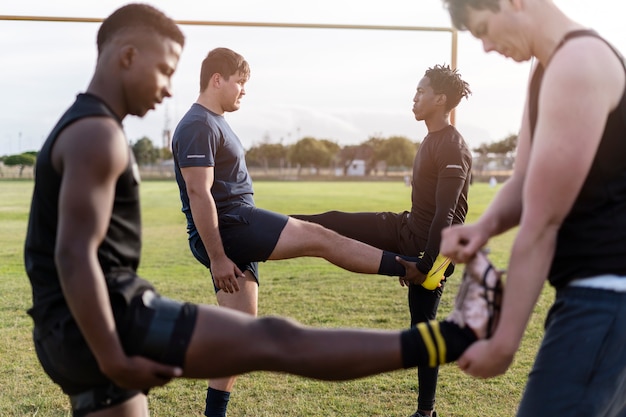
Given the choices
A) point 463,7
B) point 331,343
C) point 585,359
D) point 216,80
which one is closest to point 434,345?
point 331,343

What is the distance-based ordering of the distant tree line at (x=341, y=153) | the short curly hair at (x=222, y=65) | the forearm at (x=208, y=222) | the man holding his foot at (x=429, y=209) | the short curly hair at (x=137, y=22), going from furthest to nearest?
the distant tree line at (x=341, y=153) → the short curly hair at (x=222, y=65) → the man holding his foot at (x=429, y=209) → the forearm at (x=208, y=222) → the short curly hair at (x=137, y=22)

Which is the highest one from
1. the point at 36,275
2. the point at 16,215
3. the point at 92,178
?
the point at 92,178

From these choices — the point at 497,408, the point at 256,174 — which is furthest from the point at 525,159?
the point at 256,174

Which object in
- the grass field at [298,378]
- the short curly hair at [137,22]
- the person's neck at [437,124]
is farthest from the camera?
the grass field at [298,378]

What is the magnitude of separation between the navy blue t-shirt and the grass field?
1.45 m

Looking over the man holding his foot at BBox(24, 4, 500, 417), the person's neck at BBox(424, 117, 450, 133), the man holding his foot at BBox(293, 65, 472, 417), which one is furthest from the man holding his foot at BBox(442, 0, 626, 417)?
the person's neck at BBox(424, 117, 450, 133)

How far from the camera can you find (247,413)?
486 cm

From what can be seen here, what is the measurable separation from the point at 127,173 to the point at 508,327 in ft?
4.37

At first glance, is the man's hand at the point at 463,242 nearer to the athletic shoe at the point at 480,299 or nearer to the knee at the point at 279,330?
the athletic shoe at the point at 480,299

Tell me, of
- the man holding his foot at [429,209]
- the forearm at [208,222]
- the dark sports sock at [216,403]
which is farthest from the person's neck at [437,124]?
the dark sports sock at [216,403]

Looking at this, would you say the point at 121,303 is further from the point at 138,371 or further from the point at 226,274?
the point at 226,274

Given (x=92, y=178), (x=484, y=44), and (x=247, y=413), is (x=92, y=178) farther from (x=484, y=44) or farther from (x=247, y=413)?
(x=247, y=413)

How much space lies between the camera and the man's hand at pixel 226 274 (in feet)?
14.2

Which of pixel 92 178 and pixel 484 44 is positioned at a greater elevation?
pixel 484 44
